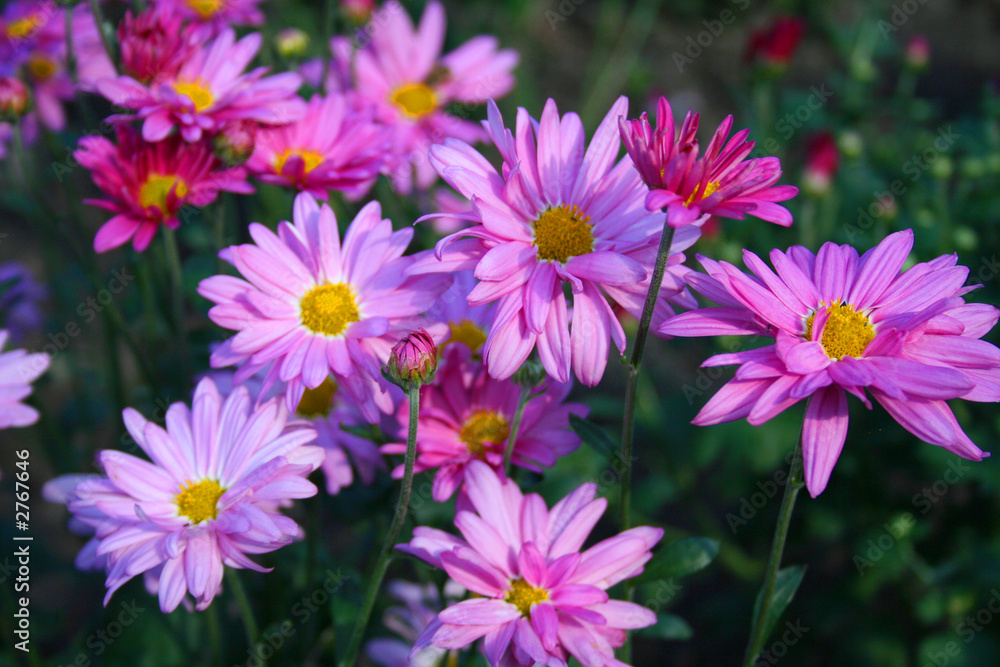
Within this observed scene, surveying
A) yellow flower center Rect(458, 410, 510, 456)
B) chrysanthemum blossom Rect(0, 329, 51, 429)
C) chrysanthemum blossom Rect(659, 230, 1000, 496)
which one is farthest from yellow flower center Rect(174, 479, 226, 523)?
chrysanthemum blossom Rect(659, 230, 1000, 496)

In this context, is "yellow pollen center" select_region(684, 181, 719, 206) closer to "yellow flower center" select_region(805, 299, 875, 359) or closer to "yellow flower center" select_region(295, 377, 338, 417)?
"yellow flower center" select_region(805, 299, 875, 359)

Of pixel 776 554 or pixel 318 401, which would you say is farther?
pixel 318 401

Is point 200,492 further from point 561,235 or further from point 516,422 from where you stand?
point 561,235

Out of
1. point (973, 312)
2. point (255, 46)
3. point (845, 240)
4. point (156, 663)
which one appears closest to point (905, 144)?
point (845, 240)

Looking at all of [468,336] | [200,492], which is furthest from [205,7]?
[200,492]

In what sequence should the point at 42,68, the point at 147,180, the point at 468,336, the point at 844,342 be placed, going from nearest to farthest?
the point at 844,342, the point at 468,336, the point at 147,180, the point at 42,68
